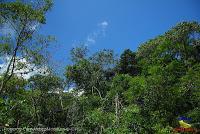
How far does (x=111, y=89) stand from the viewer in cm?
2070

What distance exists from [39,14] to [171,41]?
1139 centimetres

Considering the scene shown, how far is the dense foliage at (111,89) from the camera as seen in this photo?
12.5 m

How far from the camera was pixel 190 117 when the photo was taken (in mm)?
16312

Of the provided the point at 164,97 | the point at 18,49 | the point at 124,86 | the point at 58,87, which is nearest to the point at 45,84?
the point at 58,87

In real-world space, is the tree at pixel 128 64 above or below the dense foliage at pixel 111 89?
above

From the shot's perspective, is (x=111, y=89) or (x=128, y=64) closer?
(x=111, y=89)

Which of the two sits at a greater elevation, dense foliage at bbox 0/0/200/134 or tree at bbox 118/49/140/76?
tree at bbox 118/49/140/76

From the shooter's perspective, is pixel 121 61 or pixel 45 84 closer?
pixel 45 84

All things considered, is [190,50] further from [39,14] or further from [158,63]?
[39,14]

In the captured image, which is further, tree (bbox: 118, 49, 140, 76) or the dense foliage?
tree (bbox: 118, 49, 140, 76)

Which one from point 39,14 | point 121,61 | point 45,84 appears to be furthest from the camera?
point 121,61

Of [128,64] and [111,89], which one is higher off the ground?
[128,64]

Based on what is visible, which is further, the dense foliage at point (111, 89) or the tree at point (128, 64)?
the tree at point (128, 64)

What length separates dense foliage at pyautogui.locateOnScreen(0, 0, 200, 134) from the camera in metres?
12.5
